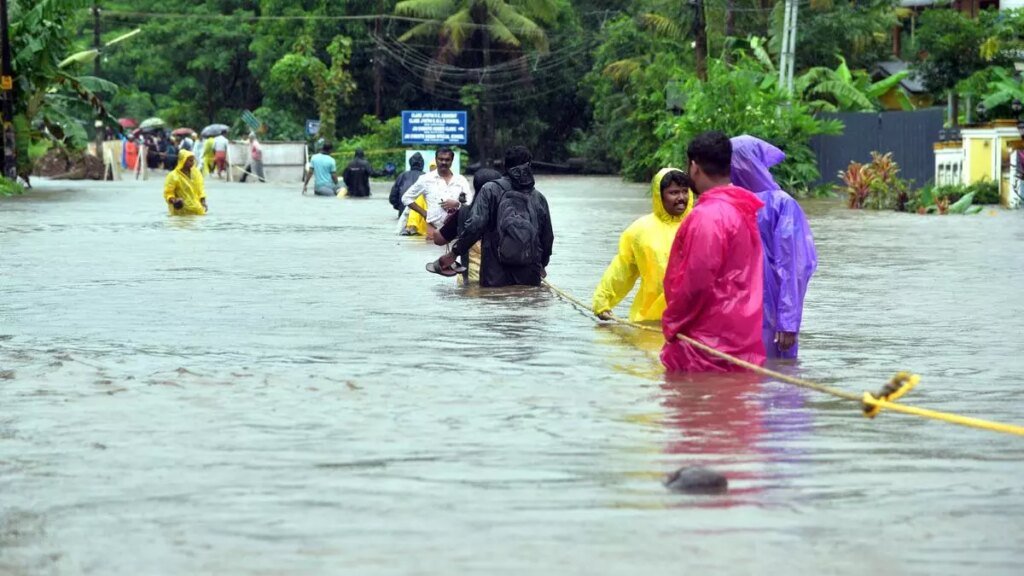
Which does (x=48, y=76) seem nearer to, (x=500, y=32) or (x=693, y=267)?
(x=500, y=32)

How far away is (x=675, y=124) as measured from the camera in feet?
133

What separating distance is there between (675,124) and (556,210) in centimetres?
704

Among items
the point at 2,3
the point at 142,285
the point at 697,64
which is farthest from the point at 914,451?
the point at 697,64

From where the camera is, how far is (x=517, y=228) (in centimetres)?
1491

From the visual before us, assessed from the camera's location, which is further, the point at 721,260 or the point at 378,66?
the point at 378,66

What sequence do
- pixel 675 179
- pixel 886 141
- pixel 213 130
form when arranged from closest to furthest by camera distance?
pixel 675 179 → pixel 886 141 → pixel 213 130

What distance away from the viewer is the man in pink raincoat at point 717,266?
8.83 m

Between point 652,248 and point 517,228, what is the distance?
379 centimetres

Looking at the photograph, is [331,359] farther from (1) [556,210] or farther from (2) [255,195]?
(2) [255,195]

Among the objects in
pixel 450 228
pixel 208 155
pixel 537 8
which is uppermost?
pixel 537 8

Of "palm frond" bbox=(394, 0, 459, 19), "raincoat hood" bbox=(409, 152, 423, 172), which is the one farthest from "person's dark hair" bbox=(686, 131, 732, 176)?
"palm frond" bbox=(394, 0, 459, 19)

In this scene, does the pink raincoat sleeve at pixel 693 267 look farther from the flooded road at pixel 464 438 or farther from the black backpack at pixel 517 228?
the black backpack at pixel 517 228

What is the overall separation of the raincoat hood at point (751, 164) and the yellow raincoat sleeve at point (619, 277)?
184 centimetres

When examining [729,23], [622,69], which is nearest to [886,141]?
[729,23]
